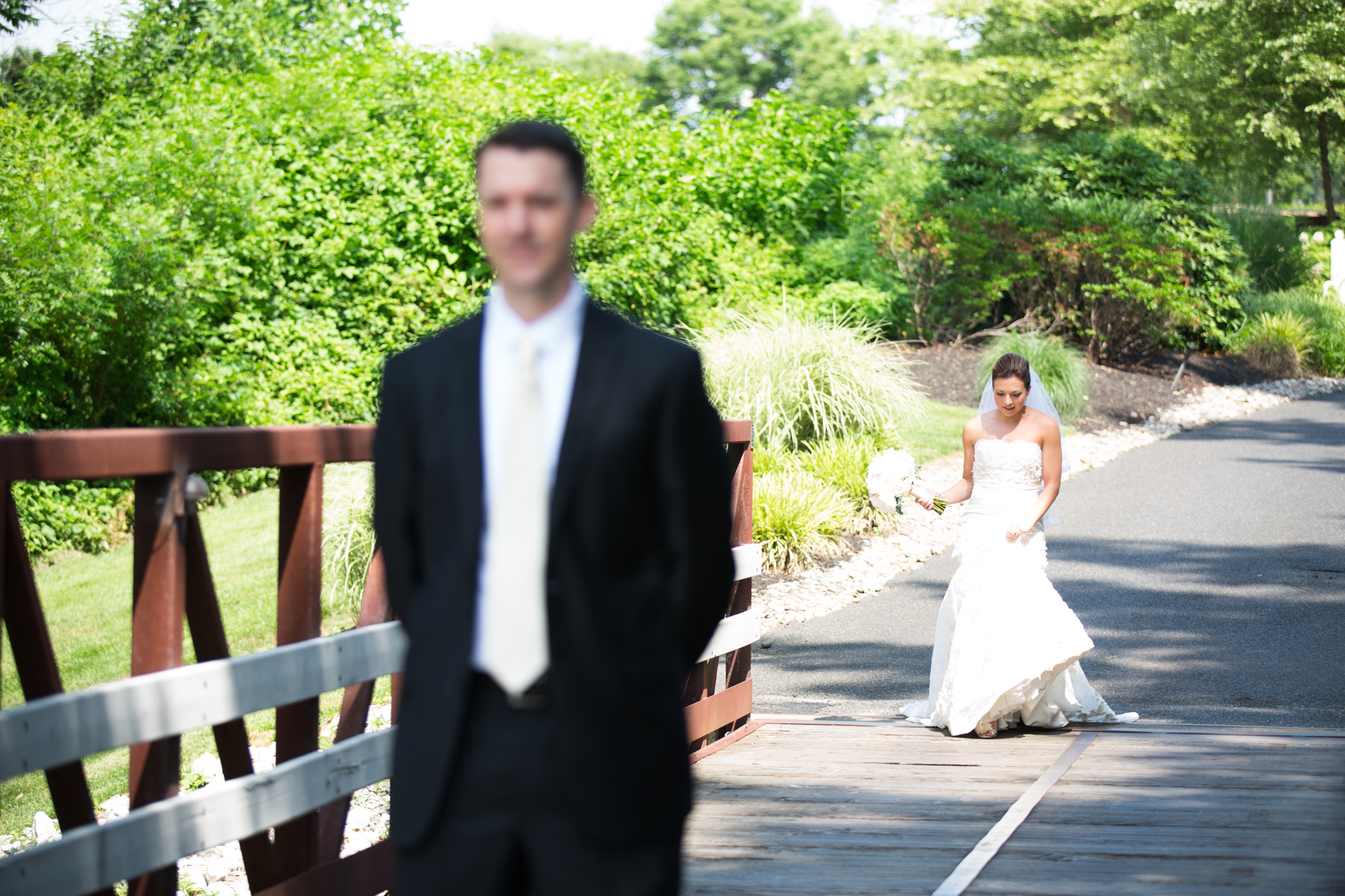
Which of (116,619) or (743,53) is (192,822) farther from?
(743,53)

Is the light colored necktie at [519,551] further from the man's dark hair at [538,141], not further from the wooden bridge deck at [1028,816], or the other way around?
the wooden bridge deck at [1028,816]

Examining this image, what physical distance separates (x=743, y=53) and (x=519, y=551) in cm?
6090

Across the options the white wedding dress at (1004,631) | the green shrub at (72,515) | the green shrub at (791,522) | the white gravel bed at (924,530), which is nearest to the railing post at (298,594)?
the white wedding dress at (1004,631)

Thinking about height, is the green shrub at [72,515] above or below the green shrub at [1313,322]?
below

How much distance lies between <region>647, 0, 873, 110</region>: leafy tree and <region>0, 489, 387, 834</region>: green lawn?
49.7m

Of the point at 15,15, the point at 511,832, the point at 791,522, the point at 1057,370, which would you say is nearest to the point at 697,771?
the point at 511,832

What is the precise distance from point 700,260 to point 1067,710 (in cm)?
1106

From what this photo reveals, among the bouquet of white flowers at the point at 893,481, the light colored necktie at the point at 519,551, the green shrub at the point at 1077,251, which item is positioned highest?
the green shrub at the point at 1077,251

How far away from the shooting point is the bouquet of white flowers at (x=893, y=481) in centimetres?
662

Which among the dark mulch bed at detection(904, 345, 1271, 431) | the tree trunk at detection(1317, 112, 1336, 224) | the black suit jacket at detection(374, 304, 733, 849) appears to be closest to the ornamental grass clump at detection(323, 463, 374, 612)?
the black suit jacket at detection(374, 304, 733, 849)

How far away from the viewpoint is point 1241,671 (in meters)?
7.49


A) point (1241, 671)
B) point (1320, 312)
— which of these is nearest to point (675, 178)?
point (1241, 671)

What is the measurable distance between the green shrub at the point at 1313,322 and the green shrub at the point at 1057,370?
7879 mm

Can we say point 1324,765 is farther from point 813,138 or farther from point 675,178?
point 813,138
